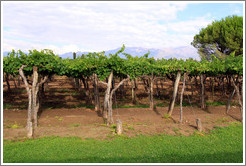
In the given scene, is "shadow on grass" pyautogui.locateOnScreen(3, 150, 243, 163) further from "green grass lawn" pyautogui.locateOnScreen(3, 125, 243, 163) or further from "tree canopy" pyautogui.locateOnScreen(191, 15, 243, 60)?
"tree canopy" pyautogui.locateOnScreen(191, 15, 243, 60)

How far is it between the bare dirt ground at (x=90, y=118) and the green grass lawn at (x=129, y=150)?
741 mm

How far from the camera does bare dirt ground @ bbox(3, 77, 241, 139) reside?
8.84 m

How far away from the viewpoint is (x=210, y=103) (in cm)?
1817

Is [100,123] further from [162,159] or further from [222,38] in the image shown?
[222,38]

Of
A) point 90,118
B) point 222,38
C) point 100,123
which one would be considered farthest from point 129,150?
point 222,38

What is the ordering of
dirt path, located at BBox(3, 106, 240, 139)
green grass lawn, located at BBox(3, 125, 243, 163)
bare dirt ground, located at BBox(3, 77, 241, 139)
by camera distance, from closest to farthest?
green grass lawn, located at BBox(3, 125, 243, 163) → dirt path, located at BBox(3, 106, 240, 139) → bare dirt ground, located at BBox(3, 77, 241, 139)

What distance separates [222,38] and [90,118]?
20.6 m

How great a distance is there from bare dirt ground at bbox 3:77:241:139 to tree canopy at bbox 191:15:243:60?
22.3 ft

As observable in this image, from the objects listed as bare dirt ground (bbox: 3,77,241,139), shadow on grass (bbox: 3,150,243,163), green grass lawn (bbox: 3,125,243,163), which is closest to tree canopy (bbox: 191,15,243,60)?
bare dirt ground (bbox: 3,77,241,139)

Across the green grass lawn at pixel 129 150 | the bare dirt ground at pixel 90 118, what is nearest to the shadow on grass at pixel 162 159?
the green grass lawn at pixel 129 150

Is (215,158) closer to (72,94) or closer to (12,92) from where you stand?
(72,94)

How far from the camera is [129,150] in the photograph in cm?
696

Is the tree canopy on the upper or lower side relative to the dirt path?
upper

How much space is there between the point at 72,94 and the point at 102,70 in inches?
405
